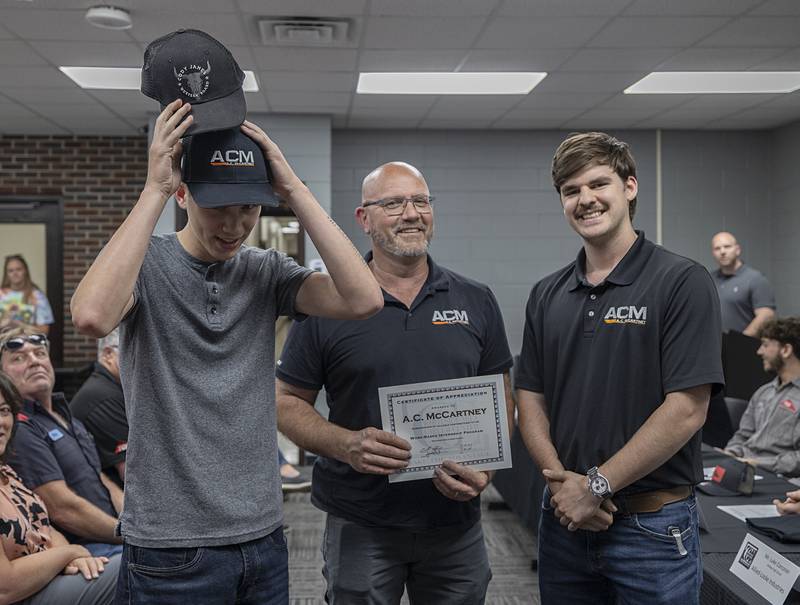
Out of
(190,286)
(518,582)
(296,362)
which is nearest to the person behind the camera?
(190,286)

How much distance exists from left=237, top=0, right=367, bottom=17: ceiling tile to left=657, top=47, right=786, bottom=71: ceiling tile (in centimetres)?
226

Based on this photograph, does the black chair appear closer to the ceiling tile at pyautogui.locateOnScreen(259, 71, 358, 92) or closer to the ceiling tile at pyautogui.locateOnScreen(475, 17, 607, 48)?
the ceiling tile at pyautogui.locateOnScreen(259, 71, 358, 92)

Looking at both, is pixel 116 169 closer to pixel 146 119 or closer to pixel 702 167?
pixel 146 119

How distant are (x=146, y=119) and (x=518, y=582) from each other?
5.08 m

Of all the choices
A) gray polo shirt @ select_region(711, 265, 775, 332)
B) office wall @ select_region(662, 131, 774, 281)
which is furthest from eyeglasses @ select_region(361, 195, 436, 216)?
office wall @ select_region(662, 131, 774, 281)

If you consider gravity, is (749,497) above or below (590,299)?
below

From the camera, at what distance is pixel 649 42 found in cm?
479

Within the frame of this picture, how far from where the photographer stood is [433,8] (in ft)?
13.5

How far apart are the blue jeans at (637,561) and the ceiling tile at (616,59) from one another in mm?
3870

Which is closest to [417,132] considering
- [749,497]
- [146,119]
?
[146,119]

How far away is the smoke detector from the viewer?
158 inches

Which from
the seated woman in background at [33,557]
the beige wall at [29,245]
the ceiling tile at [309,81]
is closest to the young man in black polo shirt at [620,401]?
the seated woman in background at [33,557]

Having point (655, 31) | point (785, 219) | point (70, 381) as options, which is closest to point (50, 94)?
point (70, 381)

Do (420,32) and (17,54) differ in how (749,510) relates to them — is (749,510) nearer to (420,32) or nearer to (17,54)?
(420,32)
